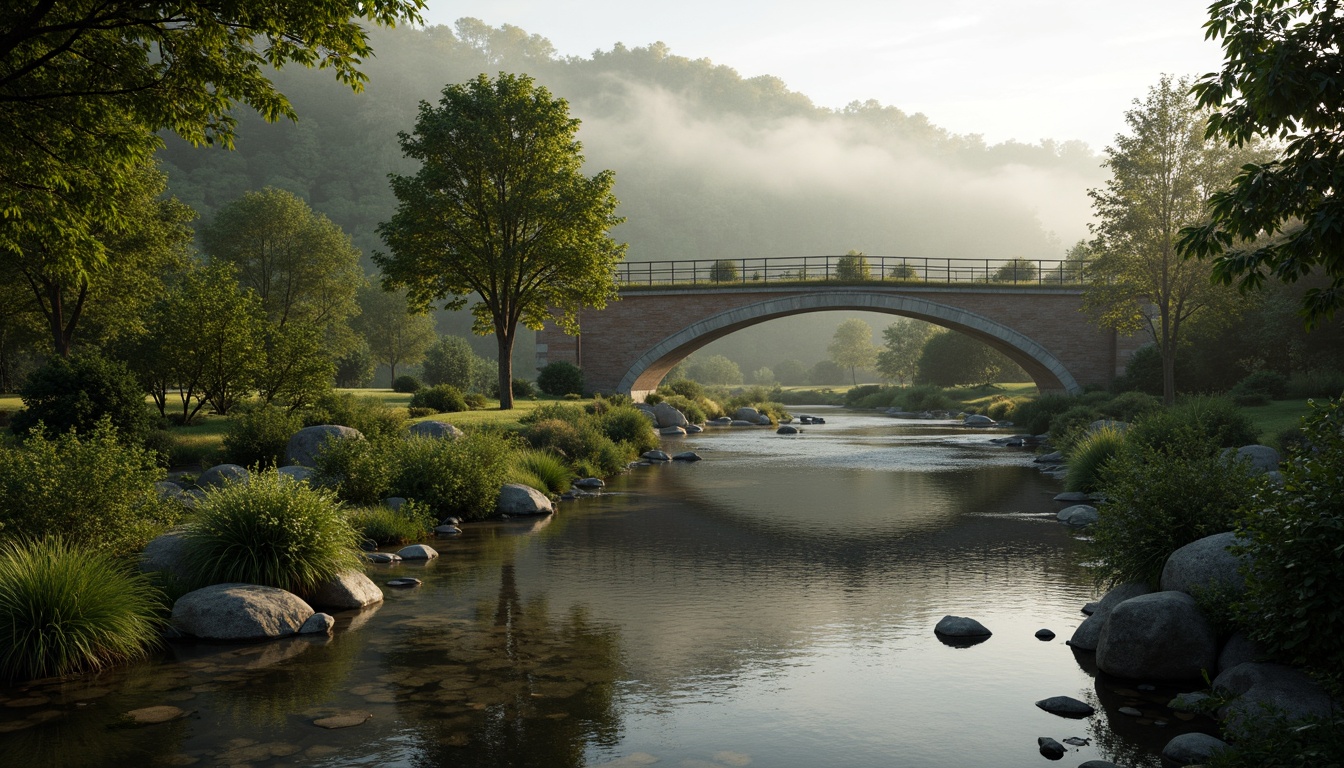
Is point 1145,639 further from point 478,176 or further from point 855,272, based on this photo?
point 855,272

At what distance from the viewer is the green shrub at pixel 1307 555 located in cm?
636

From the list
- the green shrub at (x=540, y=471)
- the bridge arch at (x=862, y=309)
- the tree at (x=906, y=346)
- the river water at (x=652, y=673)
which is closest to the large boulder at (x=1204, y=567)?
the river water at (x=652, y=673)

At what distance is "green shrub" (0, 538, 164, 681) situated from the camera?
9227 mm

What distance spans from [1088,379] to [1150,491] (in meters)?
43.2

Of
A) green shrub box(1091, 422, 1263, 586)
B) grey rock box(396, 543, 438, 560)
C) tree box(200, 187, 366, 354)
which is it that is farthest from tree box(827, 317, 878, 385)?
green shrub box(1091, 422, 1263, 586)

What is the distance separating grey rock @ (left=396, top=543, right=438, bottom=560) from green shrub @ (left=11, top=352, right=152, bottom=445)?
956cm

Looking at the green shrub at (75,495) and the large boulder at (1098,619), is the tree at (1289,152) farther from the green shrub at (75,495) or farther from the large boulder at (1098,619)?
the green shrub at (75,495)

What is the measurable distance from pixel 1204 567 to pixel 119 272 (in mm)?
36207

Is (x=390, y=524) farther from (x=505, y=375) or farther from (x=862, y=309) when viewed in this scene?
(x=862, y=309)

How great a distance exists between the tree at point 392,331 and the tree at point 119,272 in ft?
133

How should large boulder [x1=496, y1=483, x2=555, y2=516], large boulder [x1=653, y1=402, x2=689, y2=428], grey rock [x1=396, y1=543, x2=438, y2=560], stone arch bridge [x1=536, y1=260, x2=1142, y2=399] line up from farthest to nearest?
1. stone arch bridge [x1=536, y1=260, x2=1142, y2=399]
2. large boulder [x1=653, y1=402, x2=689, y2=428]
3. large boulder [x1=496, y1=483, x2=555, y2=516]
4. grey rock [x1=396, y1=543, x2=438, y2=560]

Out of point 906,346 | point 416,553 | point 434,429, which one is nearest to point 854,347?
point 906,346

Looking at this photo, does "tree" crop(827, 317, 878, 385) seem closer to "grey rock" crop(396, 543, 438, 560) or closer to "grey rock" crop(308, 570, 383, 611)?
"grey rock" crop(396, 543, 438, 560)

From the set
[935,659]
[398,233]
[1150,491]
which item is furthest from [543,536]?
[398,233]
